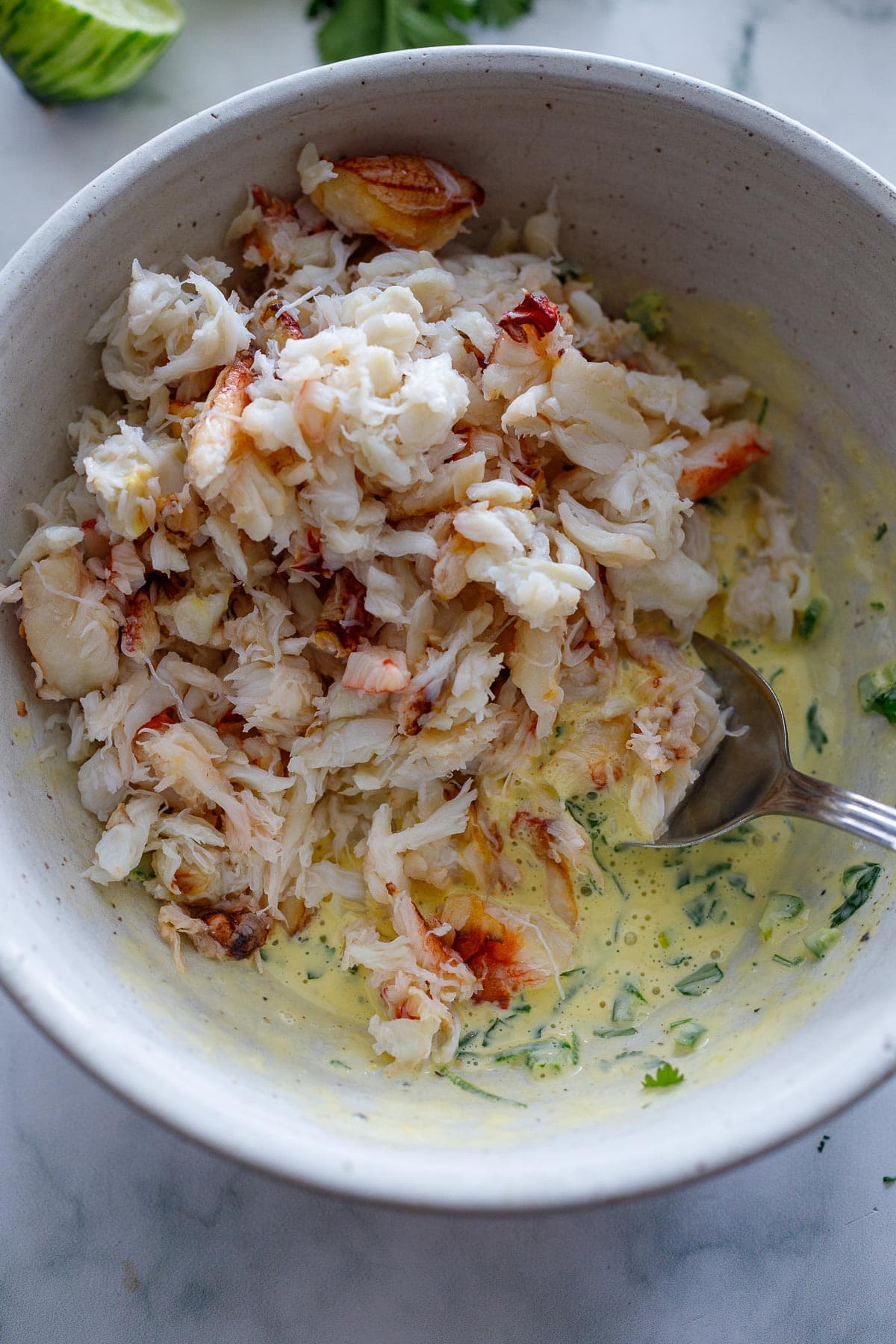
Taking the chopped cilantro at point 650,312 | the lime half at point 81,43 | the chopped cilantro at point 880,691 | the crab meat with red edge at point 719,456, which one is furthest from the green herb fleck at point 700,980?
the lime half at point 81,43

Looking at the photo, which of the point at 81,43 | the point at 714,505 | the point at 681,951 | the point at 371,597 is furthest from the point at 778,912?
the point at 81,43

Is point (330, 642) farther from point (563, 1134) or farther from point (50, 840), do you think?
point (563, 1134)

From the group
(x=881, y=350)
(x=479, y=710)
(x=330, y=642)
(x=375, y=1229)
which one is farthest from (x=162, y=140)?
(x=375, y=1229)

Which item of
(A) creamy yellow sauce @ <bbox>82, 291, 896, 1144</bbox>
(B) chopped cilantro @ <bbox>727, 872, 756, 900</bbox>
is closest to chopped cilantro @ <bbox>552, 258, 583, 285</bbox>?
(A) creamy yellow sauce @ <bbox>82, 291, 896, 1144</bbox>

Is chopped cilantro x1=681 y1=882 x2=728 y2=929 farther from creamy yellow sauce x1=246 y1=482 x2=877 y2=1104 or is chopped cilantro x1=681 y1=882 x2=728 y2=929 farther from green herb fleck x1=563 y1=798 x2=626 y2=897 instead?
green herb fleck x1=563 y1=798 x2=626 y2=897

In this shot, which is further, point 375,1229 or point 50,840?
point 375,1229

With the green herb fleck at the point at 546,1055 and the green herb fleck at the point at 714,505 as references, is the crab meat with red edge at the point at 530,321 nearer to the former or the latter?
the green herb fleck at the point at 714,505

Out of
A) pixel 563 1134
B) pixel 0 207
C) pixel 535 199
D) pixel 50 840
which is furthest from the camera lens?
pixel 0 207
